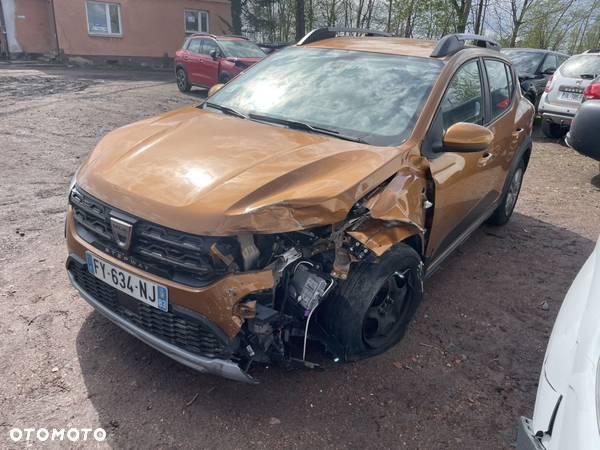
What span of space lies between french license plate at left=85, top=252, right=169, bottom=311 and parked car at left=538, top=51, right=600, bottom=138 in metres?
8.87

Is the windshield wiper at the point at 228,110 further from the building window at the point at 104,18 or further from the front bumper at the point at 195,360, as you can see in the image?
the building window at the point at 104,18

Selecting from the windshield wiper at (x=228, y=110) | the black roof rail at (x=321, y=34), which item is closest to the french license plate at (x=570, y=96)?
the black roof rail at (x=321, y=34)

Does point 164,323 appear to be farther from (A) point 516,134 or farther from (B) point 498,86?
(A) point 516,134

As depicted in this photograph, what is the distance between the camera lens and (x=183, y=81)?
14.1 m

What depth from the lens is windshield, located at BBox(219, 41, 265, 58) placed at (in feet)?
42.7

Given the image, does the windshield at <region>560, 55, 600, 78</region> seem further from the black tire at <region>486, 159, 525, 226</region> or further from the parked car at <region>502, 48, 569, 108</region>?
the black tire at <region>486, 159, 525, 226</region>

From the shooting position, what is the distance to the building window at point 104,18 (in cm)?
2044

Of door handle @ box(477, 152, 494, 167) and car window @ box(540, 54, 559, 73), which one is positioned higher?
car window @ box(540, 54, 559, 73)

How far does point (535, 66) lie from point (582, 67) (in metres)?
2.49

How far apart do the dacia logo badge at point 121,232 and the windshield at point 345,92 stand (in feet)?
4.39

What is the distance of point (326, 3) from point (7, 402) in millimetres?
27408

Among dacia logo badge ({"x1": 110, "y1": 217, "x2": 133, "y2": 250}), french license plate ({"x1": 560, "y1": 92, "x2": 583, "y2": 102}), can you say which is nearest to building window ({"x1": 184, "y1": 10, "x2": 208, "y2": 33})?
french license plate ({"x1": 560, "y1": 92, "x2": 583, "y2": 102})

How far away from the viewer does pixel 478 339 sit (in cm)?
329

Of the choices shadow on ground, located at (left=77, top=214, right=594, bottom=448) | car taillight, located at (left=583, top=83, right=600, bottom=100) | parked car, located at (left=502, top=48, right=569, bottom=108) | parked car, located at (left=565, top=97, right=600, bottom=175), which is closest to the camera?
parked car, located at (left=565, top=97, right=600, bottom=175)
